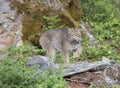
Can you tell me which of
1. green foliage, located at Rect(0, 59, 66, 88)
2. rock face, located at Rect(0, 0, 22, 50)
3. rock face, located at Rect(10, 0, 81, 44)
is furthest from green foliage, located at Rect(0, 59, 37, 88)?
rock face, located at Rect(10, 0, 81, 44)

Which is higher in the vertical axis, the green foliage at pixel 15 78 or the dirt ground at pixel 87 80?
the green foliage at pixel 15 78

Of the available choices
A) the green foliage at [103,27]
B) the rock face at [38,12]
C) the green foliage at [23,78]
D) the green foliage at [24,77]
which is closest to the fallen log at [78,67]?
the green foliage at [24,77]

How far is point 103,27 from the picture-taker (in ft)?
53.7

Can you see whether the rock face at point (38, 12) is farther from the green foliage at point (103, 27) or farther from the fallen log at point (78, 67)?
the fallen log at point (78, 67)

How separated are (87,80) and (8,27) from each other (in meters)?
3.52

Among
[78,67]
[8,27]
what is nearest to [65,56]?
[78,67]

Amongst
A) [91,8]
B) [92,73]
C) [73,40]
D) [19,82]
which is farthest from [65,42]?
[91,8]

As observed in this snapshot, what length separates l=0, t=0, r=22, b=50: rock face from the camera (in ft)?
39.4

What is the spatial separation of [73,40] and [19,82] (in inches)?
156

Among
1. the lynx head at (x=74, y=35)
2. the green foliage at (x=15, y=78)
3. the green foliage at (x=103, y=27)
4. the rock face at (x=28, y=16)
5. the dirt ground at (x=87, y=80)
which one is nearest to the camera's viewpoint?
the green foliage at (x=15, y=78)

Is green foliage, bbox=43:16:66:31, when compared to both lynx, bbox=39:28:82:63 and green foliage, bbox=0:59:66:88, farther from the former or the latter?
green foliage, bbox=0:59:66:88

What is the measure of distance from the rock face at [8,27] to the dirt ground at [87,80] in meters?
2.90

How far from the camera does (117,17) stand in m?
17.4

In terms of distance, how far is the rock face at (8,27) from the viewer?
39.4 ft
